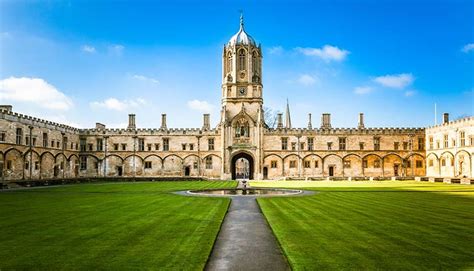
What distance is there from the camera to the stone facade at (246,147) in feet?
184

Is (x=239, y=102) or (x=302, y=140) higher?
(x=239, y=102)

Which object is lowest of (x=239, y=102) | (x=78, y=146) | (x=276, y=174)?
(x=276, y=174)

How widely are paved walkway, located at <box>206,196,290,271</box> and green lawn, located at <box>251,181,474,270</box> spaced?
30cm

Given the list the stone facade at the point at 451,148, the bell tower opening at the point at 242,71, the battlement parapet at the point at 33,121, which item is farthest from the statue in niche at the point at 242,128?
the stone facade at the point at 451,148

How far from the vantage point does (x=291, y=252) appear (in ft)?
29.5

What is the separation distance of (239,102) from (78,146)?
2402cm

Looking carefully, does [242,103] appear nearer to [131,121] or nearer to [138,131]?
[138,131]

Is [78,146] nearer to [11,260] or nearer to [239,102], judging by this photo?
[239,102]

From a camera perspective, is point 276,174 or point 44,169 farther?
point 276,174

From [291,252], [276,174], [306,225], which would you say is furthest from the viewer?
[276,174]

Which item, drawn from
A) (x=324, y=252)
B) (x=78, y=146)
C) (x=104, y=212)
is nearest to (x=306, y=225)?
(x=324, y=252)

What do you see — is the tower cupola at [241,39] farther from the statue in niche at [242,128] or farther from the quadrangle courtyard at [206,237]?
the quadrangle courtyard at [206,237]

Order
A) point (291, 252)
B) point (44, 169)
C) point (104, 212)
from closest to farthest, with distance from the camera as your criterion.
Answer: point (291, 252) → point (104, 212) → point (44, 169)

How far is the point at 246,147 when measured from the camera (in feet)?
183
